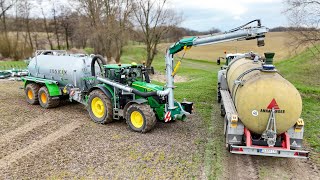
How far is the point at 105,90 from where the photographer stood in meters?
10.7

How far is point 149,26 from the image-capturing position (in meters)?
30.2

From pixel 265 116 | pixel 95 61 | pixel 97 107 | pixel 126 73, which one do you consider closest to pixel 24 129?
pixel 97 107

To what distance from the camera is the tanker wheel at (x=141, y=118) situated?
954 centimetres

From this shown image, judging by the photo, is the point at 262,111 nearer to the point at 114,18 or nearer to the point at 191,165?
the point at 191,165

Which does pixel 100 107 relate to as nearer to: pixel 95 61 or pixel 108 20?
pixel 95 61

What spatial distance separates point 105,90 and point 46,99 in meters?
3.86

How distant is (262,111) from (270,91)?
54 cm

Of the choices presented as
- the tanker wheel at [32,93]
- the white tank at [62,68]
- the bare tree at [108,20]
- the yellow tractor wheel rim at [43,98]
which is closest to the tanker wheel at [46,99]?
the yellow tractor wheel rim at [43,98]

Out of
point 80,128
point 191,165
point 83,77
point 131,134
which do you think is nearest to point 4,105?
point 83,77

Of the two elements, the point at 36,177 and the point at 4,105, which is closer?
the point at 36,177

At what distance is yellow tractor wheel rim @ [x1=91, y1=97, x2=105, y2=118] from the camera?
10937 millimetres

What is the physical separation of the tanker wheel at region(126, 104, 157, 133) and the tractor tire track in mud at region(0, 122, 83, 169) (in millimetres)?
2148

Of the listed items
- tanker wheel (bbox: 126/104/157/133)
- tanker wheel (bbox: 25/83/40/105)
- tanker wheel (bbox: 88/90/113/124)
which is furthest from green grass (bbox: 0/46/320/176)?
tanker wheel (bbox: 25/83/40/105)

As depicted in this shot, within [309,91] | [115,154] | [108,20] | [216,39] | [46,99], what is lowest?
[115,154]
